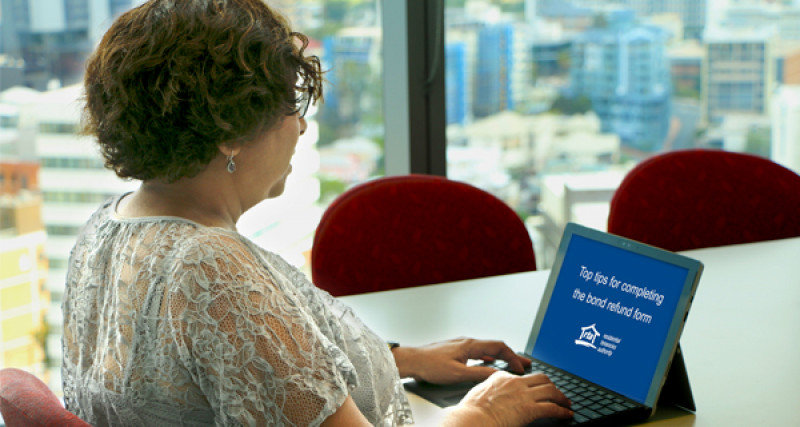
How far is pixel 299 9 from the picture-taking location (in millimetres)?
3150

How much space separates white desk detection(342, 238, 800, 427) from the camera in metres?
1.28

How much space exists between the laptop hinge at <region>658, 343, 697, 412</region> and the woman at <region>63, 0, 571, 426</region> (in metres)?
0.17

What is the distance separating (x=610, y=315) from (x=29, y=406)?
2.81 ft

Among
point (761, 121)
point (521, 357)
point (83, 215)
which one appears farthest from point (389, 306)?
point (761, 121)

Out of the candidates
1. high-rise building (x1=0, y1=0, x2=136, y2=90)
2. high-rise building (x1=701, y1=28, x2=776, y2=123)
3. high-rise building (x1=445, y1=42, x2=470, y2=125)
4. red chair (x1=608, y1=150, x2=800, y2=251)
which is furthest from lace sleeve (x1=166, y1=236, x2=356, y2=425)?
high-rise building (x1=701, y1=28, x2=776, y2=123)

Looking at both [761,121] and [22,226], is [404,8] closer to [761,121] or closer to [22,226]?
[22,226]

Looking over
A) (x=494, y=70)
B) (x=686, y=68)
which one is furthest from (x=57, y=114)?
(x=686, y=68)

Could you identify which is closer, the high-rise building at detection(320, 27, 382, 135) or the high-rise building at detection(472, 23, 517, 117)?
the high-rise building at detection(320, 27, 382, 135)

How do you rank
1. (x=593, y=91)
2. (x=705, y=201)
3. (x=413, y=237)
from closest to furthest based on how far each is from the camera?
(x=413, y=237) < (x=705, y=201) < (x=593, y=91)

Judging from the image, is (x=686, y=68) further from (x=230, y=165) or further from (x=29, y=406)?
(x=29, y=406)

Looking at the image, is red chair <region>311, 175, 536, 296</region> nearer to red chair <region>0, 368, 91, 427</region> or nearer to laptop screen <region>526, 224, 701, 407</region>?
laptop screen <region>526, 224, 701, 407</region>

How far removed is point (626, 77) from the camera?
3.58 meters

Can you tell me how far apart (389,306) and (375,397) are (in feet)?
1.98

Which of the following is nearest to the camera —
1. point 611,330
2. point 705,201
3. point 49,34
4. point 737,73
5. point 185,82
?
point 185,82
